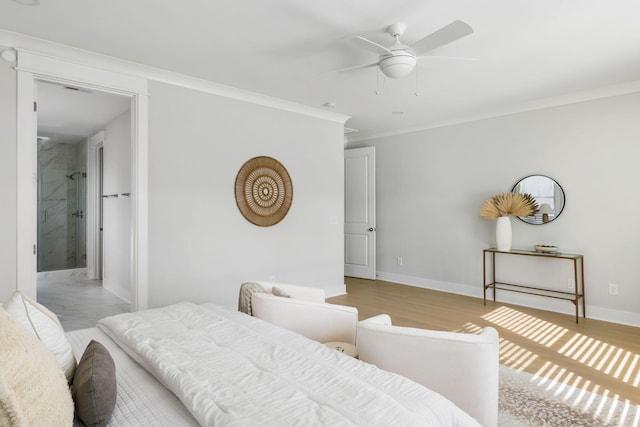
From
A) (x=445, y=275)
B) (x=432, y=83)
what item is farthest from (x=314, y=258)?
(x=432, y=83)

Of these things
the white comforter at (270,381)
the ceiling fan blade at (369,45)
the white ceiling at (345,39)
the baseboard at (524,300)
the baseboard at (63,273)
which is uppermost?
the white ceiling at (345,39)

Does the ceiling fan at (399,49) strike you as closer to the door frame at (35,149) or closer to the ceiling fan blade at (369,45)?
the ceiling fan blade at (369,45)

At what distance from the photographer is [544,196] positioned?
14.7 ft

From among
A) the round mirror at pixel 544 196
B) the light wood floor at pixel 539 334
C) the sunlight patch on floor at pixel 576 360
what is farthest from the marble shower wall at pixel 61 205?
the round mirror at pixel 544 196

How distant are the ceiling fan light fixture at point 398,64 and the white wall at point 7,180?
2887 millimetres

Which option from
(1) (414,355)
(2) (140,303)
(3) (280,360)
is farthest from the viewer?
(2) (140,303)

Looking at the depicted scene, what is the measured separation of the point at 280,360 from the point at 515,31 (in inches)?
112

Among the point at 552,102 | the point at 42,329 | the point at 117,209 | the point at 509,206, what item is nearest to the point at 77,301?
the point at 117,209

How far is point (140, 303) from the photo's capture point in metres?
3.37

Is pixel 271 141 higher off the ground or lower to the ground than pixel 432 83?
lower

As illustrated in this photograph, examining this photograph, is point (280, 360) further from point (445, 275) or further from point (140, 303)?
point (445, 275)

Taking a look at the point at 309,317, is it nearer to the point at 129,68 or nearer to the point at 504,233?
the point at 129,68

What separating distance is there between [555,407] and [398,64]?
2.57m

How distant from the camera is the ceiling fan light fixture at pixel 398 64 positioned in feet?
8.89
